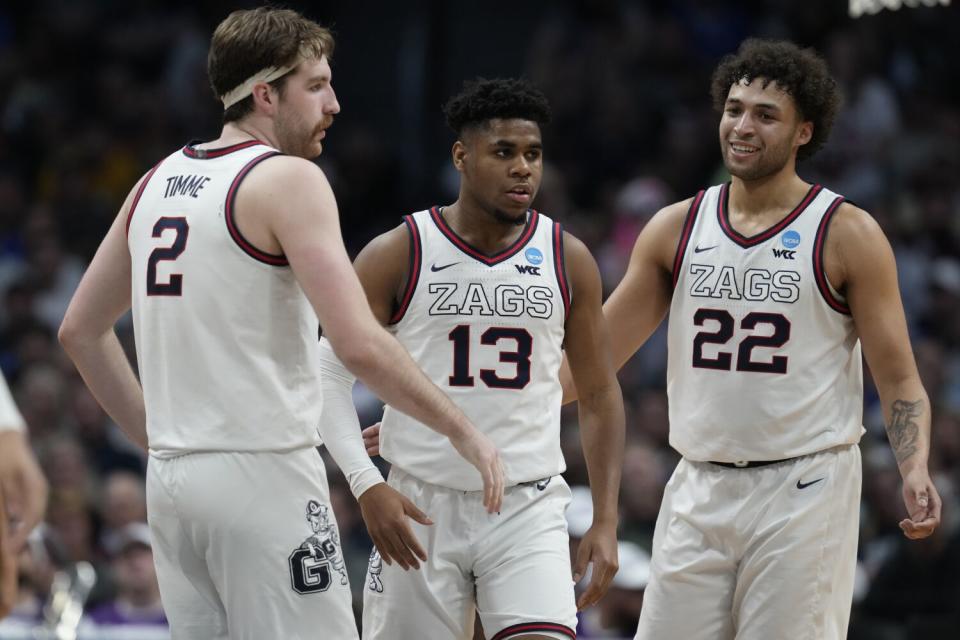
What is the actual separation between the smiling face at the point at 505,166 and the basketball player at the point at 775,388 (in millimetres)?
705

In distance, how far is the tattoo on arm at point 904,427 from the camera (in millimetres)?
Answer: 5211

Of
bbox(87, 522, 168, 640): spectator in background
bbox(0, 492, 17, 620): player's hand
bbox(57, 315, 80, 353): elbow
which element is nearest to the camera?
bbox(0, 492, 17, 620): player's hand

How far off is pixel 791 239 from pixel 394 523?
70.4 inches

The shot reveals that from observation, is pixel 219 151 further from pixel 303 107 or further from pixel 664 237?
pixel 664 237

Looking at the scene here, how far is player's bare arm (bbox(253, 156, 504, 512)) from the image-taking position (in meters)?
4.18

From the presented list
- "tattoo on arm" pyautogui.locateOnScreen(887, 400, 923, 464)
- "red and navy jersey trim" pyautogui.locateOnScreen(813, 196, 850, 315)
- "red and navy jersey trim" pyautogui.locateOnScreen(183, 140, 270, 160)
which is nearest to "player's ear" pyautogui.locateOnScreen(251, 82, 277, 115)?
"red and navy jersey trim" pyautogui.locateOnScreen(183, 140, 270, 160)

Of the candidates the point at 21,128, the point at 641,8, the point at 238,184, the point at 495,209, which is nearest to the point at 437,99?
the point at 641,8

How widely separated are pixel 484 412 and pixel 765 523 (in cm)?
108

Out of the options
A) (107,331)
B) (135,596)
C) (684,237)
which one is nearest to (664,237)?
(684,237)

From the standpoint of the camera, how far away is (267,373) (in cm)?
430

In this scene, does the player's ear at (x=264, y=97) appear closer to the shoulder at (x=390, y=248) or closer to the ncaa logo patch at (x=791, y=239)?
the shoulder at (x=390, y=248)

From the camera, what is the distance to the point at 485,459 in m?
4.32

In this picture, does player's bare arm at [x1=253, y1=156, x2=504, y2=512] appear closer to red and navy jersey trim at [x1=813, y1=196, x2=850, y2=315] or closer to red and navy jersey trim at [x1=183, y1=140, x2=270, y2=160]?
red and navy jersey trim at [x1=183, y1=140, x2=270, y2=160]

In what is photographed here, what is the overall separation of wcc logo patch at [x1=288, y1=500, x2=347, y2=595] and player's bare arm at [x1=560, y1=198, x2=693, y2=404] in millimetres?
1590
